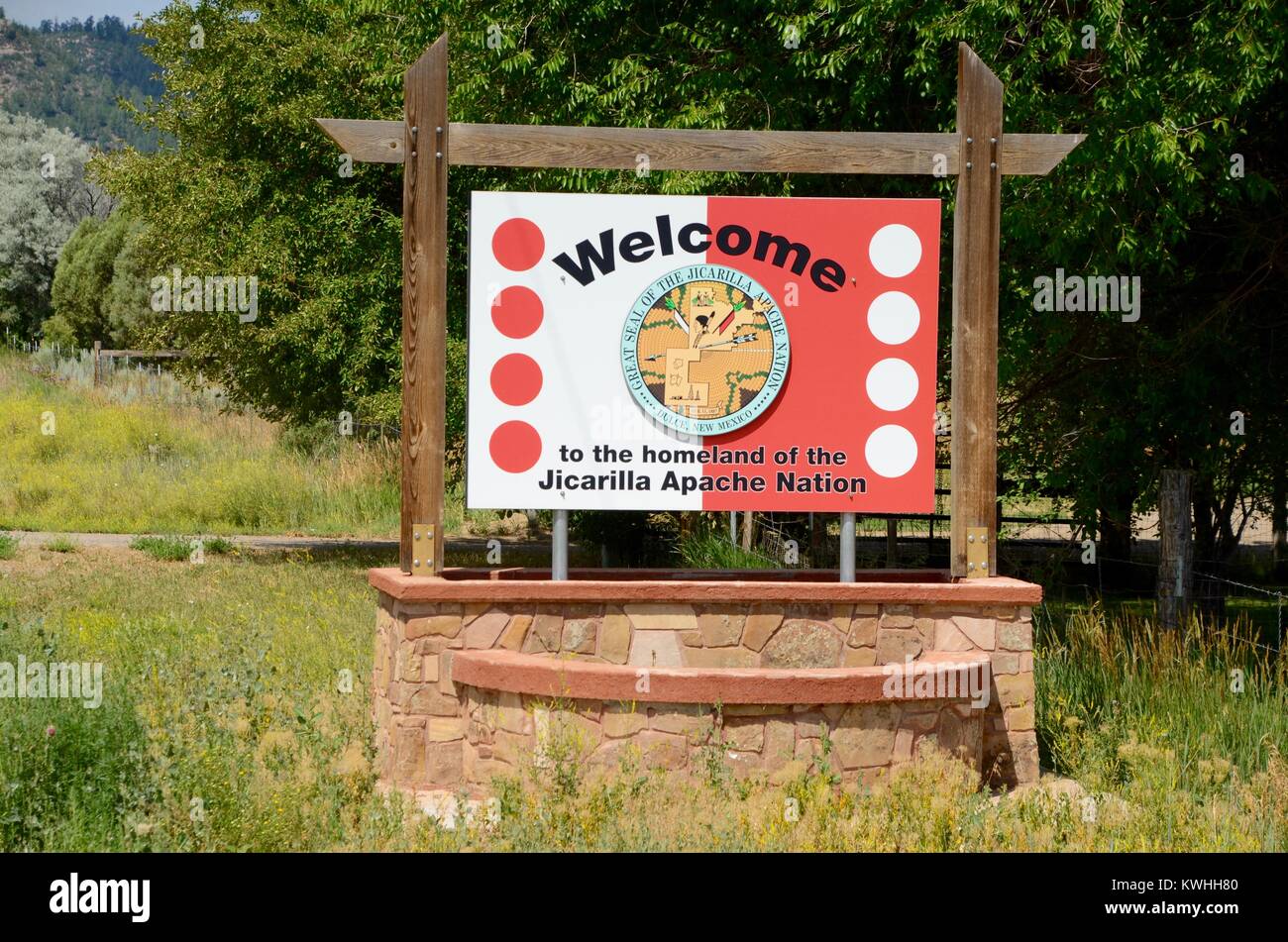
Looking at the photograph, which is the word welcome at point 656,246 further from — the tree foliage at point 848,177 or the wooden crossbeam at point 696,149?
the tree foliage at point 848,177

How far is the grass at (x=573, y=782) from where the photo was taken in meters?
5.53

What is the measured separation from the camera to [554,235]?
7.35 metres

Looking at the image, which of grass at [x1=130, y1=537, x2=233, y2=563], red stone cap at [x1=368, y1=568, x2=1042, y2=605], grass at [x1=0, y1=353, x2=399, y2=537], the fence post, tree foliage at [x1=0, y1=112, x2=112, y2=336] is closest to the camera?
red stone cap at [x1=368, y1=568, x2=1042, y2=605]

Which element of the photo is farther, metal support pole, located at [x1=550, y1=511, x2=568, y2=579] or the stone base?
metal support pole, located at [x1=550, y1=511, x2=568, y2=579]

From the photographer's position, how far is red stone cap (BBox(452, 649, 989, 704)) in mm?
6445

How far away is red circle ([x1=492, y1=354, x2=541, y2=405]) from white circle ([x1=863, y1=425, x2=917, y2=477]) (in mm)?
1952

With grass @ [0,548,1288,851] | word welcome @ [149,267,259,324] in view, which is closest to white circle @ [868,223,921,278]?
grass @ [0,548,1288,851]

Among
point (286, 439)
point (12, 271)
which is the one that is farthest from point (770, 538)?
point (12, 271)

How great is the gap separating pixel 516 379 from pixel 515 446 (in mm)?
380

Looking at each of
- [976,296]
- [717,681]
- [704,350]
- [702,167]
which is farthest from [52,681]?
[976,296]

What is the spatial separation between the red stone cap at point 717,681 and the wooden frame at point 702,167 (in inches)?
33.5

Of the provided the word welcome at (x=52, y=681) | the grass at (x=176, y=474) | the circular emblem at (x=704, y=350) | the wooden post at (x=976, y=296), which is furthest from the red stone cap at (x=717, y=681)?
the grass at (x=176, y=474)

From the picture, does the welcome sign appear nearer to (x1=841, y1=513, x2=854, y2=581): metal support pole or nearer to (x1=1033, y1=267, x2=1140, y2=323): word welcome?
(x1=841, y1=513, x2=854, y2=581): metal support pole
